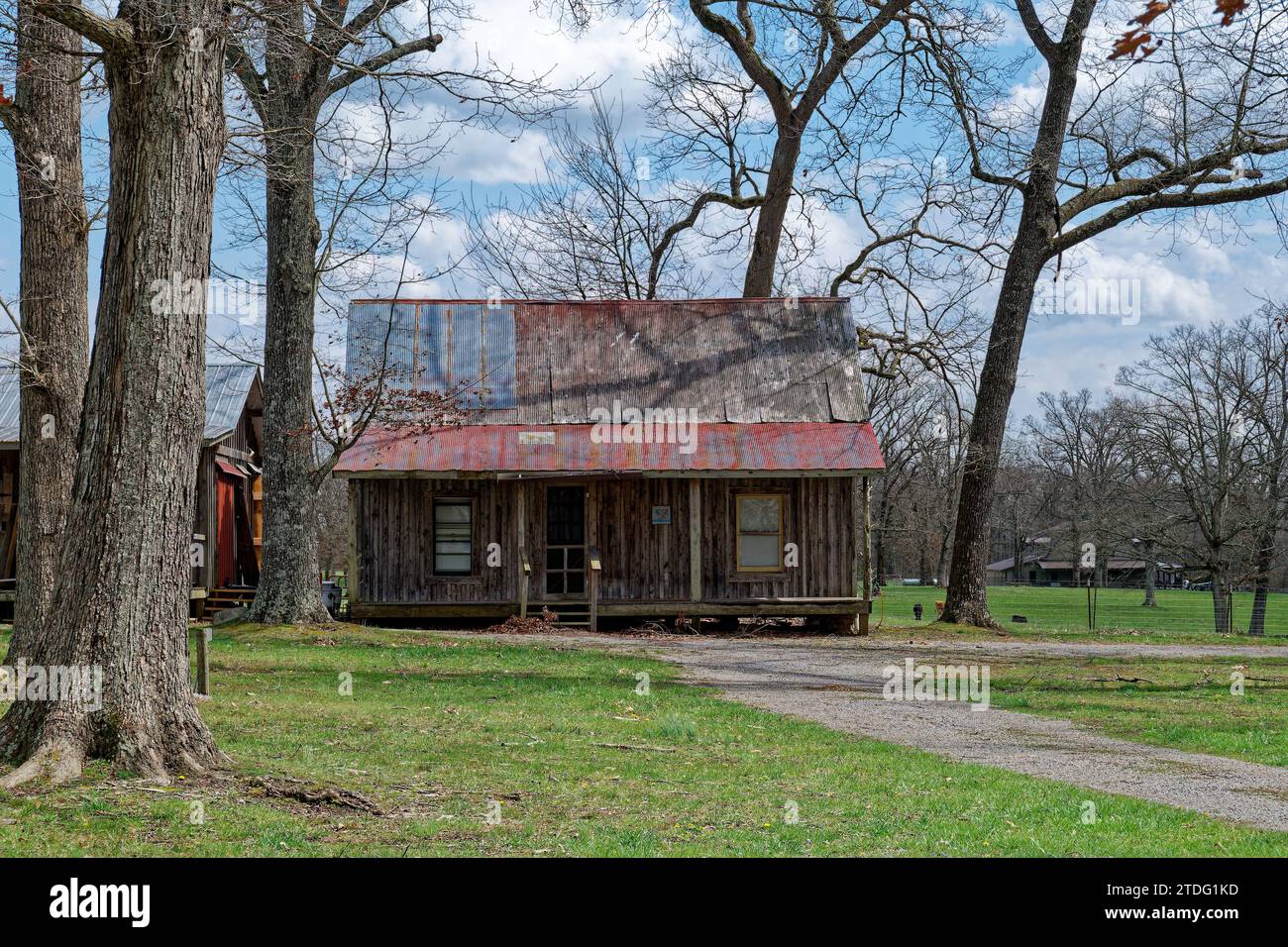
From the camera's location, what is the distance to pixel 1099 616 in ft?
171

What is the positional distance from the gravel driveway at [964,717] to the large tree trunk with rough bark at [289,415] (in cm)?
374

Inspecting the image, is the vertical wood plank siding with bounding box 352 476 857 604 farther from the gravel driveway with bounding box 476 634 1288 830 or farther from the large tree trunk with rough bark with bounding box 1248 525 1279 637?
the large tree trunk with rough bark with bounding box 1248 525 1279 637

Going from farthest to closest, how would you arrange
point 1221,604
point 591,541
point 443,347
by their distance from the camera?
point 1221,604
point 443,347
point 591,541

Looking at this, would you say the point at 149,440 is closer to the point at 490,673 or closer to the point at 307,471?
the point at 490,673

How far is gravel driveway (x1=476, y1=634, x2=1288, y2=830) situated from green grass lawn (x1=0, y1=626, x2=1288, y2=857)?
59cm

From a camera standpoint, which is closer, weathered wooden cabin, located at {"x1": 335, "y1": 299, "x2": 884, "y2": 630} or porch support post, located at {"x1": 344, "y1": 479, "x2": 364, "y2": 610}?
porch support post, located at {"x1": 344, "y1": 479, "x2": 364, "y2": 610}

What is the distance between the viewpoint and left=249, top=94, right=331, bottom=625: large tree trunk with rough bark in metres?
20.4

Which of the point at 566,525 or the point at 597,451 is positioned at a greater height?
the point at 597,451

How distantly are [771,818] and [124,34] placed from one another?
6.74 meters

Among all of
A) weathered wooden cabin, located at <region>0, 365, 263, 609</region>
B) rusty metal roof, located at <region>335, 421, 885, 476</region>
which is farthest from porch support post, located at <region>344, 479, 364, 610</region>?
weathered wooden cabin, located at <region>0, 365, 263, 609</region>

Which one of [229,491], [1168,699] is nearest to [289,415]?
[229,491]

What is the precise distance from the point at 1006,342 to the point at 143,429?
795 inches

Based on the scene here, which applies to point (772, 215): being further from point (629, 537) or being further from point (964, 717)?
point (964, 717)

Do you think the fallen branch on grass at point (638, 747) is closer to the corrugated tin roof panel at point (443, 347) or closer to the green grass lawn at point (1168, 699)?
the green grass lawn at point (1168, 699)
